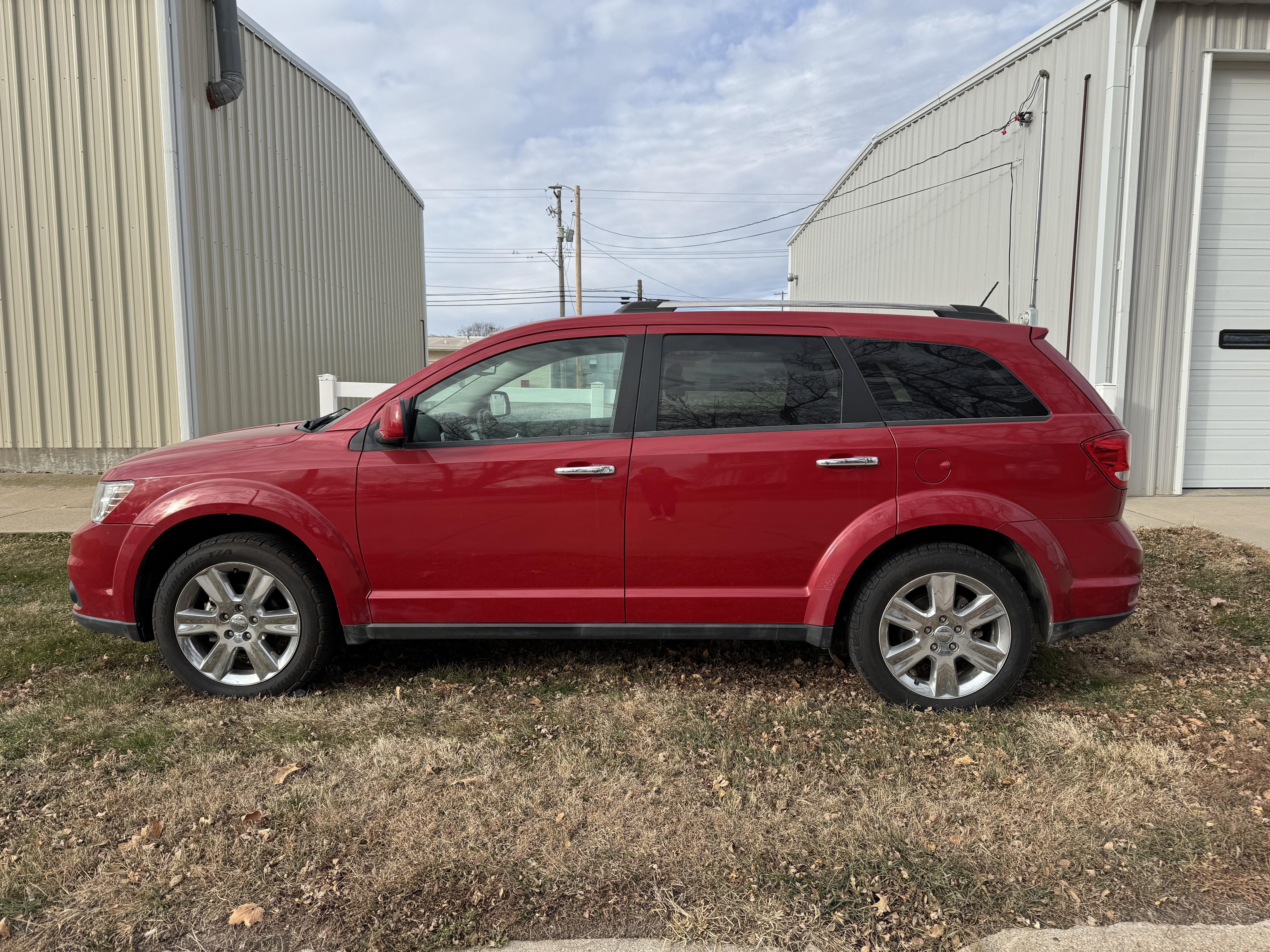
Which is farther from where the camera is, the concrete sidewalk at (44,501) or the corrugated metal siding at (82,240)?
the corrugated metal siding at (82,240)

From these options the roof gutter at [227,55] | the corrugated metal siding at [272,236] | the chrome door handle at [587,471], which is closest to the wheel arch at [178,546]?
the chrome door handle at [587,471]

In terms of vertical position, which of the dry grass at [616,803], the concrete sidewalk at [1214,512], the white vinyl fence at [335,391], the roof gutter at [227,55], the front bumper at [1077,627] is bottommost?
the dry grass at [616,803]

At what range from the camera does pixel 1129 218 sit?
7.82 meters

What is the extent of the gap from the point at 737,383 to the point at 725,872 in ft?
→ 6.40

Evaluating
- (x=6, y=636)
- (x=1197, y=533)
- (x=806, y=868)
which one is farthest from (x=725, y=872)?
(x=1197, y=533)

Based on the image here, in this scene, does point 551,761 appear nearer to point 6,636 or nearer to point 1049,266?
point 6,636

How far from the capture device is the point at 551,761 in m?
3.08

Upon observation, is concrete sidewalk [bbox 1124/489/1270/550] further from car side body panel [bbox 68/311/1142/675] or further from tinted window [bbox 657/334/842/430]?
tinted window [bbox 657/334/842/430]

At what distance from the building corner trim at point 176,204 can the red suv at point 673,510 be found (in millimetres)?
6448

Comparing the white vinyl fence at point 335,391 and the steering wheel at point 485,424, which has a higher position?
the white vinyl fence at point 335,391

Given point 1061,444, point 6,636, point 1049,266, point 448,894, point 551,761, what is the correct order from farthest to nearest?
1. point 1049,266
2. point 6,636
3. point 1061,444
4. point 551,761
5. point 448,894

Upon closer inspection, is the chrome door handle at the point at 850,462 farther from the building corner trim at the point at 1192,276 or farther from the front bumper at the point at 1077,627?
the building corner trim at the point at 1192,276

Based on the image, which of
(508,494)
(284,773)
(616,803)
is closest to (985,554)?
(616,803)

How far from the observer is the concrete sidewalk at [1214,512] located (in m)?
6.75
